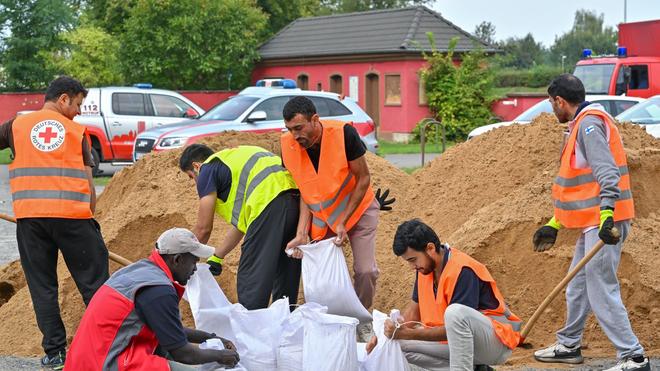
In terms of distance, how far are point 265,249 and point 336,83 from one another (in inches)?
1200

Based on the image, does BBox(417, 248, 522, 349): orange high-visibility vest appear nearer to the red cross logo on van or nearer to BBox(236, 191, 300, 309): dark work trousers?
BBox(236, 191, 300, 309): dark work trousers

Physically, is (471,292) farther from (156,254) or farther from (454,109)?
(454,109)

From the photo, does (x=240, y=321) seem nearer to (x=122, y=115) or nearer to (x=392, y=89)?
(x=122, y=115)

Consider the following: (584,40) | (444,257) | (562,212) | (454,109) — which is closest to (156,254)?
(444,257)

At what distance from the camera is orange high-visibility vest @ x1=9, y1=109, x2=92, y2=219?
22.1 ft

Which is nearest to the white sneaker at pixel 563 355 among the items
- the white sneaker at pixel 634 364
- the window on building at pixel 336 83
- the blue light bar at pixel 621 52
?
the white sneaker at pixel 634 364

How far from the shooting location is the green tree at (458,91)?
3228 cm

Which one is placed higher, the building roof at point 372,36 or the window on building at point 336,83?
the building roof at point 372,36

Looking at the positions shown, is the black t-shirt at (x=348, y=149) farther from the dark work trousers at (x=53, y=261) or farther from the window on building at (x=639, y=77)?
the window on building at (x=639, y=77)

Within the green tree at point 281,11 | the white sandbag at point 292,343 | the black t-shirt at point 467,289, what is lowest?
the white sandbag at point 292,343

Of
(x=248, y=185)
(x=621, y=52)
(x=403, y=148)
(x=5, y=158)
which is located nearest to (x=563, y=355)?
(x=248, y=185)

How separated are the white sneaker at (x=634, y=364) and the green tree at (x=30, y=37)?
110ft

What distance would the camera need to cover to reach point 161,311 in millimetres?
4766

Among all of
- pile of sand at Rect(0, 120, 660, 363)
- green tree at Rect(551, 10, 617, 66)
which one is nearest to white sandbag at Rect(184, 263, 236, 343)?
pile of sand at Rect(0, 120, 660, 363)
